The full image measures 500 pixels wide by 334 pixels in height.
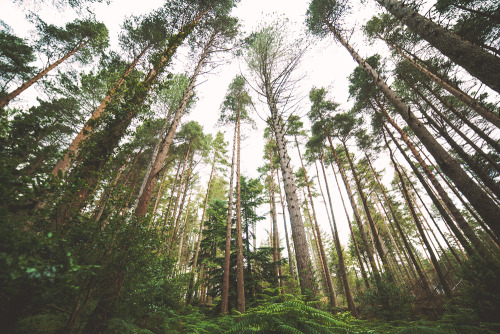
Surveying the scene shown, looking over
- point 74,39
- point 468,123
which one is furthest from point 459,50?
point 74,39

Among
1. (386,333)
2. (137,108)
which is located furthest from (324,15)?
(386,333)

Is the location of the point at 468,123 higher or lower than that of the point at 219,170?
lower

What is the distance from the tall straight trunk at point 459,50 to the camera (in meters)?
3.24

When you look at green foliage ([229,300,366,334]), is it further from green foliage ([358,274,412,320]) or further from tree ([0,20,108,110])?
tree ([0,20,108,110])

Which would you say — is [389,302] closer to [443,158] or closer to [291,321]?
[443,158]

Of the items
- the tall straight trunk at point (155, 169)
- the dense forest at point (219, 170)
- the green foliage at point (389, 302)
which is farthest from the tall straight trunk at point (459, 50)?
the tall straight trunk at point (155, 169)

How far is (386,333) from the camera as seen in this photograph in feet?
7.34

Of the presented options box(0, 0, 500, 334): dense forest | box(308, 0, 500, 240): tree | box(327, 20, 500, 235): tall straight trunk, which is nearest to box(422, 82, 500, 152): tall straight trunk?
box(0, 0, 500, 334): dense forest

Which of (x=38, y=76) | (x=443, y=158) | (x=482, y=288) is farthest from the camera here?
(x=38, y=76)

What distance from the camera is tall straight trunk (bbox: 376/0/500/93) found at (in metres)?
3.24

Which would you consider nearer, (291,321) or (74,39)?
(291,321)

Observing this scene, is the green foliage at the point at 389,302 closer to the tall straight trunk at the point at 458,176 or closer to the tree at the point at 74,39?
the tall straight trunk at the point at 458,176

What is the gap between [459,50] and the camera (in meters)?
3.61

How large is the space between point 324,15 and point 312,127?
20.5 ft
